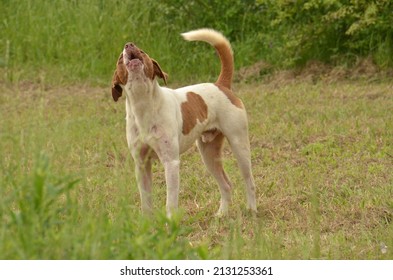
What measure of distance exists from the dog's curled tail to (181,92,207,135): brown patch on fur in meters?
0.42

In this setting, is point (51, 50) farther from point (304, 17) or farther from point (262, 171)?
point (262, 171)

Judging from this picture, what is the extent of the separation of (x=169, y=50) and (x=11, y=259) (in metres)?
9.98

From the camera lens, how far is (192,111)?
664cm

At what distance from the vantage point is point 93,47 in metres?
13.5

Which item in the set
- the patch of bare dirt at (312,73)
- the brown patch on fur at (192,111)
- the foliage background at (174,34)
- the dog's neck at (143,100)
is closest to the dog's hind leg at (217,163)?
the brown patch on fur at (192,111)

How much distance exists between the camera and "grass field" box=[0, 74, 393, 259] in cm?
387

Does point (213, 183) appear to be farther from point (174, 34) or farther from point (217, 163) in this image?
point (174, 34)

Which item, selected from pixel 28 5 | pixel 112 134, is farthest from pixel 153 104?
pixel 28 5

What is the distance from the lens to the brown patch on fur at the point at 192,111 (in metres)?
6.58

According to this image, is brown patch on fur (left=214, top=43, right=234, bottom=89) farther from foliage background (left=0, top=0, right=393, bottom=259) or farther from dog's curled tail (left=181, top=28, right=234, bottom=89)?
foliage background (left=0, top=0, right=393, bottom=259)

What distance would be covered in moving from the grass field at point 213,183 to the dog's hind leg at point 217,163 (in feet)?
0.41

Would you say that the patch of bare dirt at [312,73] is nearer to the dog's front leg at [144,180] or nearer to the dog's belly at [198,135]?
the dog's belly at [198,135]

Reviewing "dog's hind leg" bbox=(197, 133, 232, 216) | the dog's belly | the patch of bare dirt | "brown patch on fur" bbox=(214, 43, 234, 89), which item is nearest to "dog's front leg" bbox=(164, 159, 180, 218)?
the dog's belly

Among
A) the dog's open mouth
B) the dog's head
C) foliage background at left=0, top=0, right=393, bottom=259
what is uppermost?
the dog's open mouth
